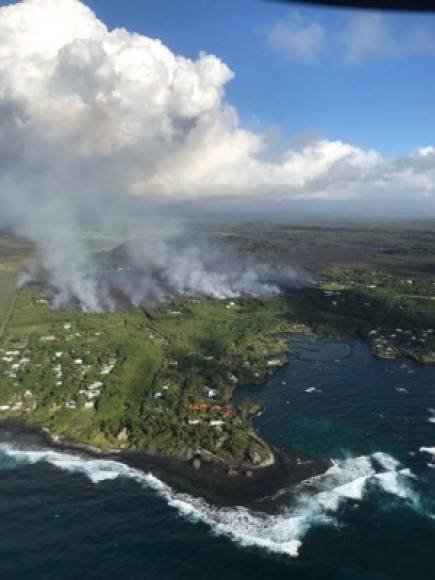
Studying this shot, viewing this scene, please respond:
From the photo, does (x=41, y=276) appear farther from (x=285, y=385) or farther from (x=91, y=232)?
(x=91, y=232)

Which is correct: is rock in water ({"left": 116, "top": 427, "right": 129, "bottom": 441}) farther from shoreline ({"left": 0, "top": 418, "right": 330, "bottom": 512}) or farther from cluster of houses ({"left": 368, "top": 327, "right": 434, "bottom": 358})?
cluster of houses ({"left": 368, "top": 327, "right": 434, "bottom": 358})

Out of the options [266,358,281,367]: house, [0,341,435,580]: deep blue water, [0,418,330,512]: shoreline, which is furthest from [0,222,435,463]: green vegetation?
[0,341,435,580]: deep blue water

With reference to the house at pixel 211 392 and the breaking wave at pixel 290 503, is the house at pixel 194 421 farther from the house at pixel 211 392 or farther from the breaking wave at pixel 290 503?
the breaking wave at pixel 290 503

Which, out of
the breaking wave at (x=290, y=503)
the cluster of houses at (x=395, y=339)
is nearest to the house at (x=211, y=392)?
the breaking wave at (x=290, y=503)

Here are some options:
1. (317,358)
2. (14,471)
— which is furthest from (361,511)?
(317,358)

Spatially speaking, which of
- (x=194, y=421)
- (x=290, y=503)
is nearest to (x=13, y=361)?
(x=194, y=421)

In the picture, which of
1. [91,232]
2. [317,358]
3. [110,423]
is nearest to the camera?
[110,423]
